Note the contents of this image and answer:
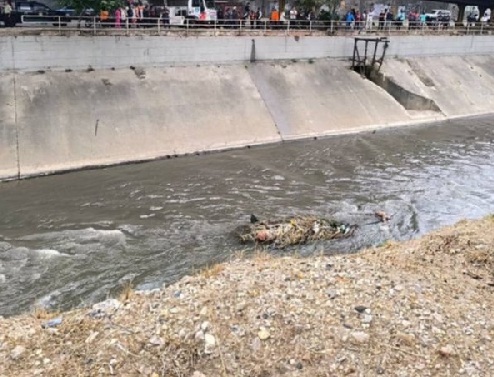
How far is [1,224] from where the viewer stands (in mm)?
15805

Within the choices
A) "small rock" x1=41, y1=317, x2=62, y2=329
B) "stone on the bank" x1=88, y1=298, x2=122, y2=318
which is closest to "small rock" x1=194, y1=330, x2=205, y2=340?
"stone on the bank" x1=88, y1=298, x2=122, y2=318

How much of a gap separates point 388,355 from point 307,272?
2.65 meters

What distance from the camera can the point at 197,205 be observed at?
17.7 meters

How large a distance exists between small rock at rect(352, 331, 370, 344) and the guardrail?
848 inches

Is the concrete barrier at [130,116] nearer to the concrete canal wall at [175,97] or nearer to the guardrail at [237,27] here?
the concrete canal wall at [175,97]

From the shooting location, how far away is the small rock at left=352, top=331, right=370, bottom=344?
740 centimetres

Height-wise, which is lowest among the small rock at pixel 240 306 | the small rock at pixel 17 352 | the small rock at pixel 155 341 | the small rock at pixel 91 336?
the small rock at pixel 17 352

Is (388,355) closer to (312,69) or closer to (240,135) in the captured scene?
(240,135)

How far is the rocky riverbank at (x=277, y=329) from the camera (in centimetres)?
→ 704

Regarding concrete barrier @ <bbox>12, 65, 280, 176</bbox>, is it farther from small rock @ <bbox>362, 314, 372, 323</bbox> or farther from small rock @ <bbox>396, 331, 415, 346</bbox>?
small rock @ <bbox>396, 331, 415, 346</bbox>

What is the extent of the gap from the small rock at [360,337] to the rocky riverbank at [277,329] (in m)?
→ 0.01

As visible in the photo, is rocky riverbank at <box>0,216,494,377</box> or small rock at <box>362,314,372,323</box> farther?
small rock at <box>362,314,372,323</box>

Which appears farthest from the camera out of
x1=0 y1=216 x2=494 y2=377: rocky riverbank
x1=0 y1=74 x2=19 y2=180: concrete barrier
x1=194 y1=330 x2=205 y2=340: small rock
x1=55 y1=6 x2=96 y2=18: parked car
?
x1=55 y1=6 x2=96 y2=18: parked car

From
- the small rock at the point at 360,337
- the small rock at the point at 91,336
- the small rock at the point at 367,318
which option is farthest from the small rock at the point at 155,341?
the small rock at the point at 367,318
